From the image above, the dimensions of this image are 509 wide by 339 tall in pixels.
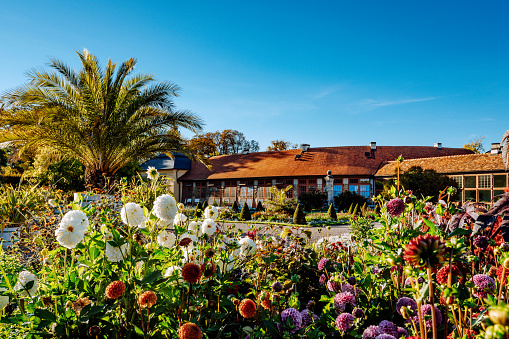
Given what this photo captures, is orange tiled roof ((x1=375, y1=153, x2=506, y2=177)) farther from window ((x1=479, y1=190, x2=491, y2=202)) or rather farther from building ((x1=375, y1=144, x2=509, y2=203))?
window ((x1=479, y1=190, x2=491, y2=202))

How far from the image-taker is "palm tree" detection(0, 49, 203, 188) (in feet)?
30.1

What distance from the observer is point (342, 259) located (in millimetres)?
2832

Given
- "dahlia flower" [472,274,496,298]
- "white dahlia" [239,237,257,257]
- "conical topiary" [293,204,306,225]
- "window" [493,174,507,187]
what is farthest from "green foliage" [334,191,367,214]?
"dahlia flower" [472,274,496,298]

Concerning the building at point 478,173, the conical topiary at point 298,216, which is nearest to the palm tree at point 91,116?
the conical topiary at point 298,216

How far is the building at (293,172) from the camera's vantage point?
75.2 feet

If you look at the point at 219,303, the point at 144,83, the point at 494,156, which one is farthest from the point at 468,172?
the point at 219,303

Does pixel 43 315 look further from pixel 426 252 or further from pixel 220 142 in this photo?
pixel 220 142

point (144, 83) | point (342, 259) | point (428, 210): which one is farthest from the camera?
point (144, 83)

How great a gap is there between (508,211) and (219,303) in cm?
187

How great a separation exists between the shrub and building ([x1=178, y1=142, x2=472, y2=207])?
4.08ft

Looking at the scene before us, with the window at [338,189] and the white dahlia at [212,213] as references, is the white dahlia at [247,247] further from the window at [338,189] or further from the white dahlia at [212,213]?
the window at [338,189]

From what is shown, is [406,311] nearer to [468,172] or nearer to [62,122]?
[62,122]

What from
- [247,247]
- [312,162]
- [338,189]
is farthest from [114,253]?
[312,162]

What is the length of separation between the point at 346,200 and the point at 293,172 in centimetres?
477
